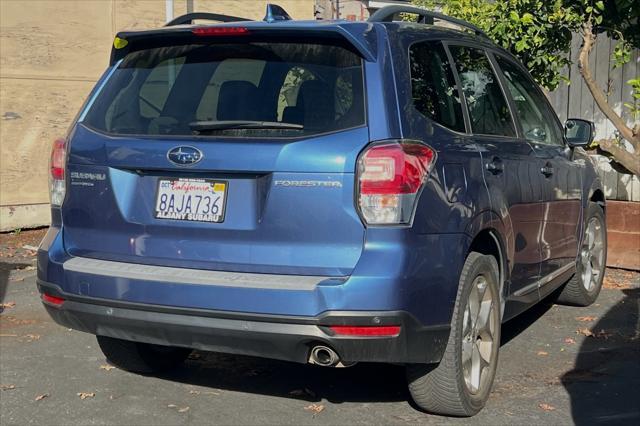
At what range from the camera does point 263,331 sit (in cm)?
362

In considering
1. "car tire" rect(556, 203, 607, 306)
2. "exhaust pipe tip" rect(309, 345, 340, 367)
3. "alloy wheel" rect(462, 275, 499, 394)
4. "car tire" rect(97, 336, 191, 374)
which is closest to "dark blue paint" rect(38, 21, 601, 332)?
"exhaust pipe tip" rect(309, 345, 340, 367)

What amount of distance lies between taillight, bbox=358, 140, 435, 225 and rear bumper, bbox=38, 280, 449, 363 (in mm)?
414

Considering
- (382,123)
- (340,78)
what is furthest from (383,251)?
(340,78)

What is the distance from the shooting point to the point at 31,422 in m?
4.34

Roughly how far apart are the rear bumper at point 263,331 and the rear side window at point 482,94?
135 cm

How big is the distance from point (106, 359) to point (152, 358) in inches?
19.1

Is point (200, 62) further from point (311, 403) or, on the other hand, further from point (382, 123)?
point (311, 403)

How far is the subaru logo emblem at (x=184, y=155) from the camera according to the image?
3809 mm

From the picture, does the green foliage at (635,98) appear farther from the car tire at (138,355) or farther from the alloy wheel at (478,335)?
the car tire at (138,355)

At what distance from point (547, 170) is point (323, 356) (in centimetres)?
237

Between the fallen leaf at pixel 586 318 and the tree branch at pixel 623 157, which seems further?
the tree branch at pixel 623 157

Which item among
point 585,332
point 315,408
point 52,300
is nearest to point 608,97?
point 585,332

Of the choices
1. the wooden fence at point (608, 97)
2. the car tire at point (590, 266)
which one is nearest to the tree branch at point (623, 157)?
the wooden fence at point (608, 97)

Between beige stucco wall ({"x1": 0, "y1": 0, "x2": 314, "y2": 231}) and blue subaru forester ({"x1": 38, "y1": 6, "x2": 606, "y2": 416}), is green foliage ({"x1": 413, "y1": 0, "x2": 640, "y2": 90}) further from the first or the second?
beige stucco wall ({"x1": 0, "y1": 0, "x2": 314, "y2": 231})
